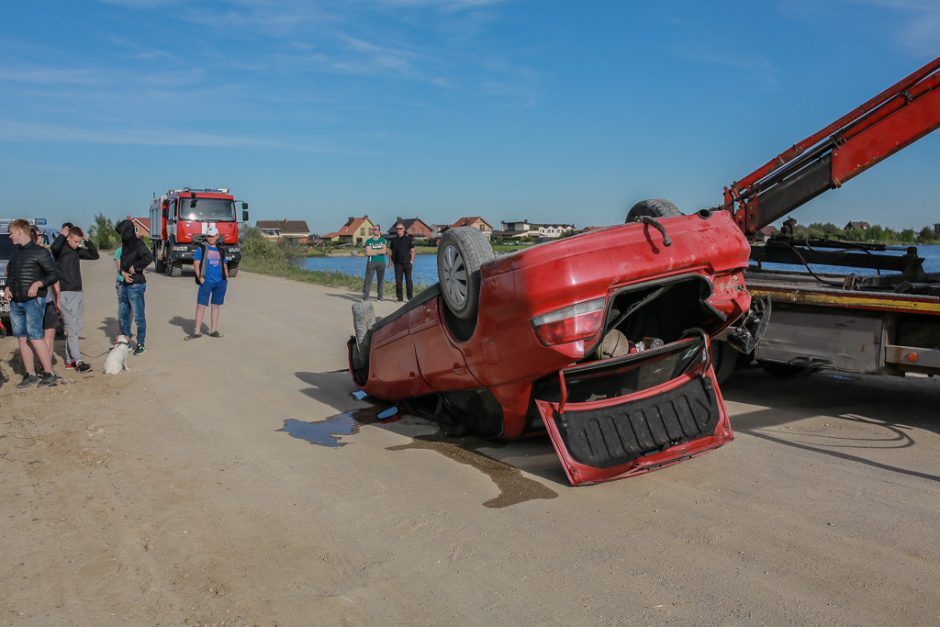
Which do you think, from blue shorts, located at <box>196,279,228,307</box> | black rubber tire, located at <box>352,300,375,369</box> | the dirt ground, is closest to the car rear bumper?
the dirt ground

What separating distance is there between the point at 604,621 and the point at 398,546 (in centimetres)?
129

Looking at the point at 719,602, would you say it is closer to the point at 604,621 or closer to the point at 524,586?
the point at 604,621

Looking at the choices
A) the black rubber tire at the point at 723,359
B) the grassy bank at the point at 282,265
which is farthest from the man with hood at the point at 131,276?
the grassy bank at the point at 282,265

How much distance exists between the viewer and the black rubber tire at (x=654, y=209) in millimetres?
6277

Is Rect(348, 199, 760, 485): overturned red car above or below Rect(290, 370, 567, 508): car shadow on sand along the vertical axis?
above

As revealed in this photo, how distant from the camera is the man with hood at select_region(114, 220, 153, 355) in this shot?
10352mm

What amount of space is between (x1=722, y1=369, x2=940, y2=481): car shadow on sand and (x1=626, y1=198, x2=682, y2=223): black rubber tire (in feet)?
6.24

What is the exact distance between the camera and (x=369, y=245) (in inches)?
685

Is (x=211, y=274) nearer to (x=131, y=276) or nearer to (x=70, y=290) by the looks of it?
(x=131, y=276)

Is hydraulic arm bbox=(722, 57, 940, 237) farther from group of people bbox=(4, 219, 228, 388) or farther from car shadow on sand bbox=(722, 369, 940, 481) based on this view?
group of people bbox=(4, 219, 228, 388)

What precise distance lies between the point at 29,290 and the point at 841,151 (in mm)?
8764

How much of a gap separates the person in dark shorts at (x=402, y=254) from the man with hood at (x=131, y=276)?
23.1 ft

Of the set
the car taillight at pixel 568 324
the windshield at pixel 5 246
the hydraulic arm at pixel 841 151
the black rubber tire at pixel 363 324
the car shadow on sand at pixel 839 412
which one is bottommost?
the car shadow on sand at pixel 839 412

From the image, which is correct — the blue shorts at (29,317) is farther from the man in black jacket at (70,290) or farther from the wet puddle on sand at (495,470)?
the wet puddle on sand at (495,470)
